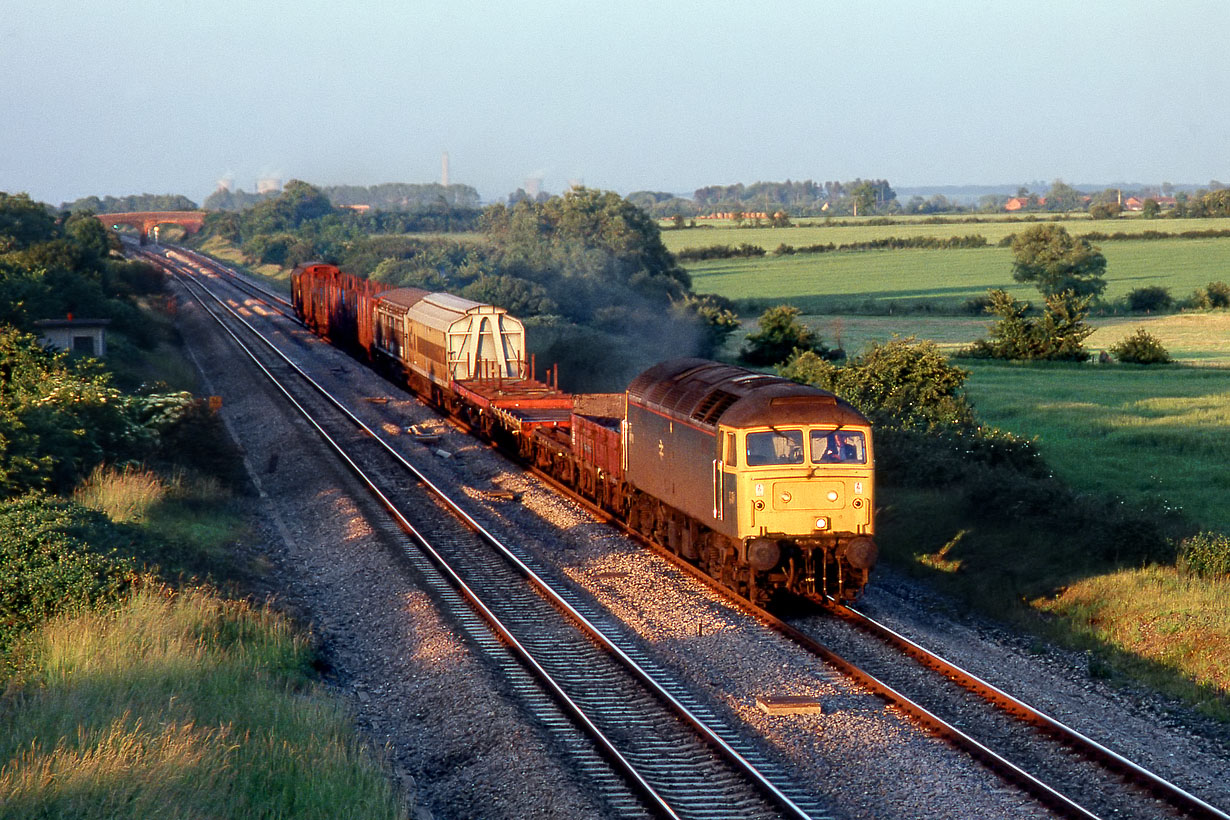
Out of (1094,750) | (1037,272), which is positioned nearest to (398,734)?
(1094,750)

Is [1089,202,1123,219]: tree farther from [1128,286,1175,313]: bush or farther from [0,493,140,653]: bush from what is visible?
[0,493,140,653]: bush

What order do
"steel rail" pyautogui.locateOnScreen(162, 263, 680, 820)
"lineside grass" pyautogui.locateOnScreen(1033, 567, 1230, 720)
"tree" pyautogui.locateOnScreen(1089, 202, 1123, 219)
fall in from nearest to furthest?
"steel rail" pyautogui.locateOnScreen(162, 263, 680, 820)
"lineside grass" pyautogui.locateOnScreen(1033, 567, 1230, 720)
"tree" pyautogui.locateOnScreen(1089, 202, 1123, 219)

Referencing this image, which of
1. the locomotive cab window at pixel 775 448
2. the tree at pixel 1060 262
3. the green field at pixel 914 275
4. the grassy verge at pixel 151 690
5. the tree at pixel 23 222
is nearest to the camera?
the grassy verge at pixel 151 690

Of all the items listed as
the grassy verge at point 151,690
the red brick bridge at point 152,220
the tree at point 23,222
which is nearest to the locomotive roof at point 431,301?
the grassy verge at point 151,690

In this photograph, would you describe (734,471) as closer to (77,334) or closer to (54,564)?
(54,564)

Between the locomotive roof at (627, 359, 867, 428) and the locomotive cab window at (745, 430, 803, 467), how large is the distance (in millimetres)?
171

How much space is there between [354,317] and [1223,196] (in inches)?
5679

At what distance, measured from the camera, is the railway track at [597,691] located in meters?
10.8

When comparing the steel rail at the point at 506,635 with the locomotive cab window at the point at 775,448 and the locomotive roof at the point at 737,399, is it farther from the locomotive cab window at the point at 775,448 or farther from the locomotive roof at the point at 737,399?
the locomotive roof at the point at 737,399

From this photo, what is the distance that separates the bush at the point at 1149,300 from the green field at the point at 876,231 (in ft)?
171

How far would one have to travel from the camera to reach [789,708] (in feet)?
41.8

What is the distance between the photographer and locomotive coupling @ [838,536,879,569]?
1611cm

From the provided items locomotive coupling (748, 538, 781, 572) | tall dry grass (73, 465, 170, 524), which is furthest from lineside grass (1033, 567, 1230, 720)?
tall dry grass (73, 465, 170, 524)

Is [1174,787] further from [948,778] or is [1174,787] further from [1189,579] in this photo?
[1189,579]
